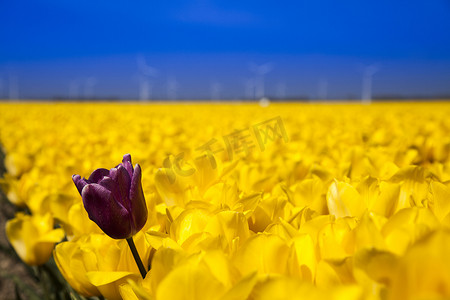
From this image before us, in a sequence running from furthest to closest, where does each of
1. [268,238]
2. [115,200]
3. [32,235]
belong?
[32,235] → [115,200] → [268,238]

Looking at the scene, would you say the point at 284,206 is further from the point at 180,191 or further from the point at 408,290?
the point at 408,290

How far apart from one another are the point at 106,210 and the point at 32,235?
0.83 meters

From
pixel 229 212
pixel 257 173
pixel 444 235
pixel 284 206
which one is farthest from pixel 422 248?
pixel 257 173

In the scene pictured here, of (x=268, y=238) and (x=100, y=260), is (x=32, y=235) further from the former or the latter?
(x=268, y=238)

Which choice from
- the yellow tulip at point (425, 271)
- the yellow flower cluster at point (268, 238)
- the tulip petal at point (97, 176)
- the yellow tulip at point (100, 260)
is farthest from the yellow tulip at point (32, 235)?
the yellow tulip at point (425, 271)

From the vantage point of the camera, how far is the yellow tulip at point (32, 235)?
1.44 metres

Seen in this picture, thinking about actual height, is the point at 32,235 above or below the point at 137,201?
below

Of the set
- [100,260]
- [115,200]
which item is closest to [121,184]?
[115,200]

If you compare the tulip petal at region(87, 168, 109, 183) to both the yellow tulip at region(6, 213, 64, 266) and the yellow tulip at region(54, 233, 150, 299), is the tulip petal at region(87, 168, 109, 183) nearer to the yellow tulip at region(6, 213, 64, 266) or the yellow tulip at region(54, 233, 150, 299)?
the yellow tulip at region(54, 233, 150, 299)

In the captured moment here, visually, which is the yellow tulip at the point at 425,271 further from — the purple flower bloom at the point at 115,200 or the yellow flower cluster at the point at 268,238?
the purple flower bloom at the point at 115,200

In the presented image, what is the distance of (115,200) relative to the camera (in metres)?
0.79

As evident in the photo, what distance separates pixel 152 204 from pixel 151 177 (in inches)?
14.1

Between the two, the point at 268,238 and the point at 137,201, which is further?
the point at 137,201

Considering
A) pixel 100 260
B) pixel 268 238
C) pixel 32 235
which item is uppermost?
pixel 268 238
